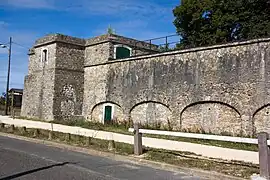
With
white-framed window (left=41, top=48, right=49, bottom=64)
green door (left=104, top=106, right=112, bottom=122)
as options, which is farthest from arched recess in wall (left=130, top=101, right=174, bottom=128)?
white-framed window (left=41, top=48, right=49, bottom=64)

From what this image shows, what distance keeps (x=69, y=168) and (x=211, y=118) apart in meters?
12.1

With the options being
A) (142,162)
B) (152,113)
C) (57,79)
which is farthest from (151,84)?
(142,162)

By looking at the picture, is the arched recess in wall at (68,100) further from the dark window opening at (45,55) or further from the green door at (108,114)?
the green door at (108,114)

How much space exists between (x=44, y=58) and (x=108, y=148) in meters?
18.8

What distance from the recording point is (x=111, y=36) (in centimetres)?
2633

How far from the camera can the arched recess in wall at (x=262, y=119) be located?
1669 centimetres

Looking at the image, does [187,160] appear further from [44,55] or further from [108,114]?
[44,55]

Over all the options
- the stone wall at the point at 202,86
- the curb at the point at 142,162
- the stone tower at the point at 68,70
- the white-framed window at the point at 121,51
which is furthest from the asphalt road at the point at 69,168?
the white-framed window at the point at 121,51

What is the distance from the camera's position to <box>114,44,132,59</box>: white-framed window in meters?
26.5

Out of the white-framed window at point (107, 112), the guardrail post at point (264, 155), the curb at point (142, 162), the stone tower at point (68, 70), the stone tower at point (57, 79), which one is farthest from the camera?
the stone tower at point (57, 79)

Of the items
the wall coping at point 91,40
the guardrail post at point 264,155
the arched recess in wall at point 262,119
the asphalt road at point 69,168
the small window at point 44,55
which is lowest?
the asphalt road at point 69,168

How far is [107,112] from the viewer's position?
25359 millimetres

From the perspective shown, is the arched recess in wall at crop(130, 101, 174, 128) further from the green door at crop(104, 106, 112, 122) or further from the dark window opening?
the dark window opening

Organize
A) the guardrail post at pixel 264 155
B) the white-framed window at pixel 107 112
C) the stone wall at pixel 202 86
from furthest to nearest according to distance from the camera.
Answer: the white-framed window at pixel 107 112
the stone wall at pixel 202 86
the guardrail post at pixel 264 155
